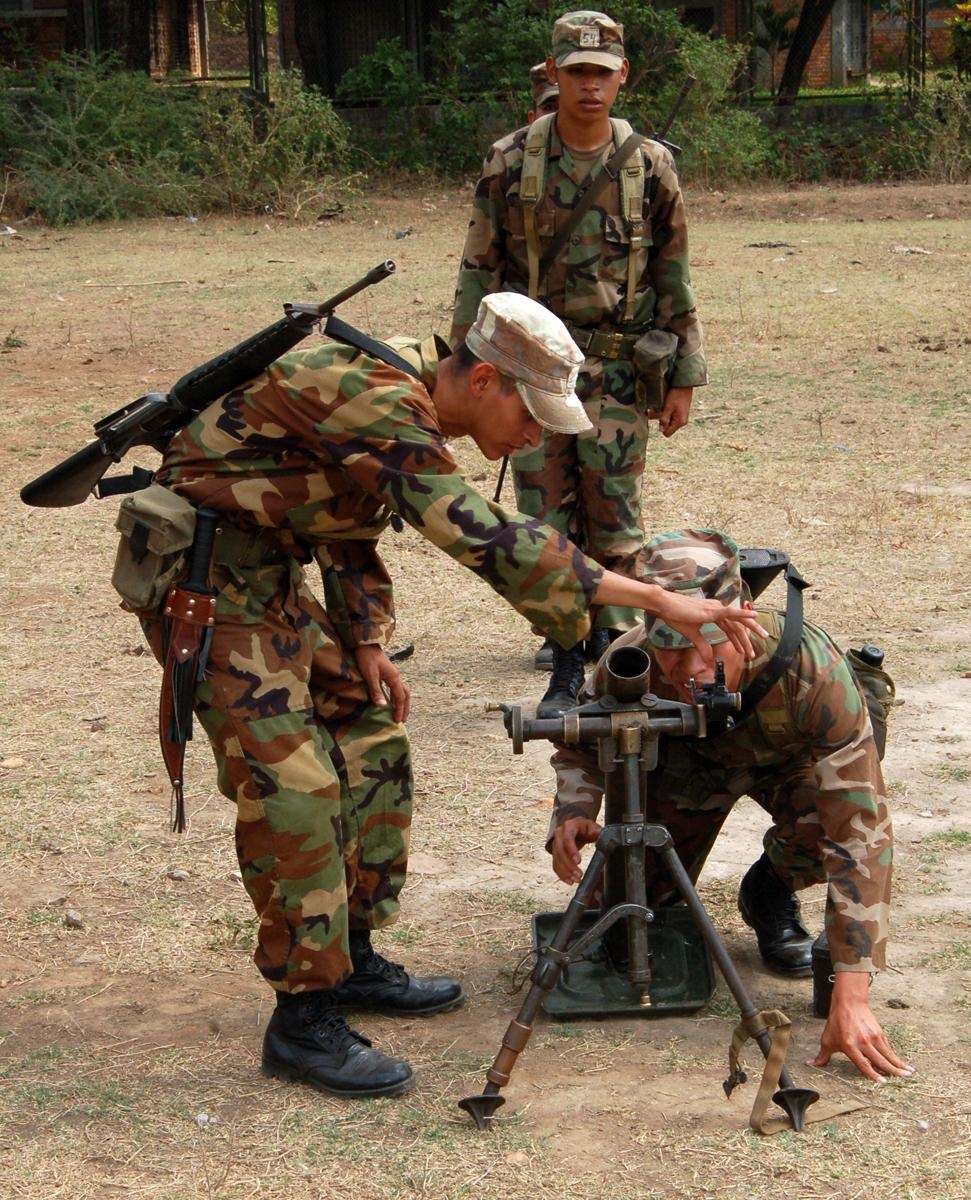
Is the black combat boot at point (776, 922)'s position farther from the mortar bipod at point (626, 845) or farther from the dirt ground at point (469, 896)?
the mortar bipod at point (626, 845)

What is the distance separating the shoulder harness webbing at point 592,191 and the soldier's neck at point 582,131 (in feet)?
0.16

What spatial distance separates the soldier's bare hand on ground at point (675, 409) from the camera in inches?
224

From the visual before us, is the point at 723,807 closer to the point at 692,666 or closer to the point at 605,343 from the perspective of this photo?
the point at 692,666

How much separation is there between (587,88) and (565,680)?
6.28ft

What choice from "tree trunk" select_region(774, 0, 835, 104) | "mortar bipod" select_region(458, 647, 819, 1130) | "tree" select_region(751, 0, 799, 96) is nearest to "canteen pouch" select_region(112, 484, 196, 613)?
"mortar bipod" select_region(458, 647, 819, 1130)

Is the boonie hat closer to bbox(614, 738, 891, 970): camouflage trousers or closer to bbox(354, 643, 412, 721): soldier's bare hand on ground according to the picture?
bbox(354, 643, 412, 721): soldier's bare hand on ground

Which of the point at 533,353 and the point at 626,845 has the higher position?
the point at 533,353

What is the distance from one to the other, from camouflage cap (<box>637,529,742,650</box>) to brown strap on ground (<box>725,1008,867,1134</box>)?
28.7 inches

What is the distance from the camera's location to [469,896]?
4316mm

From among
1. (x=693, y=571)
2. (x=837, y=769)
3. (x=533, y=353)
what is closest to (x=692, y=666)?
(x=693, y=571)

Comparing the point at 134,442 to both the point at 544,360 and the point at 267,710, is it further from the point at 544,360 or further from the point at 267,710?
the point at 544,360

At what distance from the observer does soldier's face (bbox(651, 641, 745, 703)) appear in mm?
3309

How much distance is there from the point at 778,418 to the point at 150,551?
6534 mm

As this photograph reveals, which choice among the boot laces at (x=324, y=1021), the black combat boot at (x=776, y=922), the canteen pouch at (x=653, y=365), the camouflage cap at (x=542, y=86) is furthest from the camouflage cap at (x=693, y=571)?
the camouflage cap at (x=542, y=86)
